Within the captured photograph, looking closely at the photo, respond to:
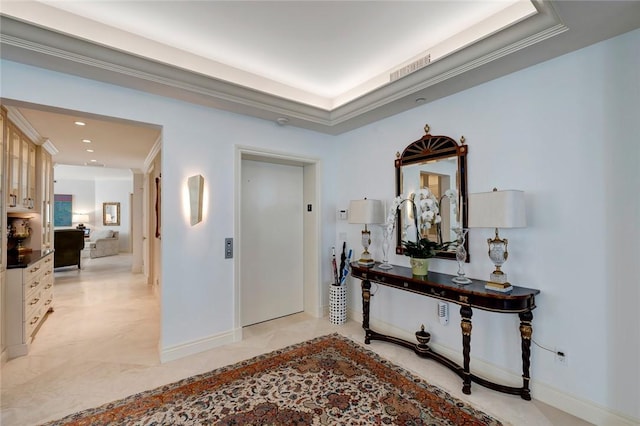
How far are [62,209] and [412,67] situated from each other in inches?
520

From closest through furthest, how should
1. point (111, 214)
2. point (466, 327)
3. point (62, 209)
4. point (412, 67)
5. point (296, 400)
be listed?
point (296, 400) < point (466, 327) < point (412, 67) < point (62, 209) < point (111, 214)

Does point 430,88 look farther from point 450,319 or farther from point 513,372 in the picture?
point 513,372

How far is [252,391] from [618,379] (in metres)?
2.57

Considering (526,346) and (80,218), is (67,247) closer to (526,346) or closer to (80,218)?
(80,218)

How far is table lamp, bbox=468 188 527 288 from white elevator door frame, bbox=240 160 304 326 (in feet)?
8.14

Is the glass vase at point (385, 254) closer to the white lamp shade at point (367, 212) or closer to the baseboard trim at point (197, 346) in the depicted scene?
the white lamp shade at point (367, 212)

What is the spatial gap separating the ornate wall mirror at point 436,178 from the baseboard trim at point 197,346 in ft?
6.97

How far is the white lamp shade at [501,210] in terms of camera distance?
2.09m

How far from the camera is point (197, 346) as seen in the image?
117 inches

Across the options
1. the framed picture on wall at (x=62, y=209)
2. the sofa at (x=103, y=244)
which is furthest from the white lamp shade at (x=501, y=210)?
the framed picture on wall at (x=62, y=209)

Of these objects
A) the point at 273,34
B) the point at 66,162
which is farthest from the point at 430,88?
the point at 66,162

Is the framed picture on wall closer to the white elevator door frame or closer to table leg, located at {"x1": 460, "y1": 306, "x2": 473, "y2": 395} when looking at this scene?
the white elevator door frame

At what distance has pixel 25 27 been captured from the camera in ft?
6.40

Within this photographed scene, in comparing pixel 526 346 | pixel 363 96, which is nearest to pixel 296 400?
pixel 526 346
